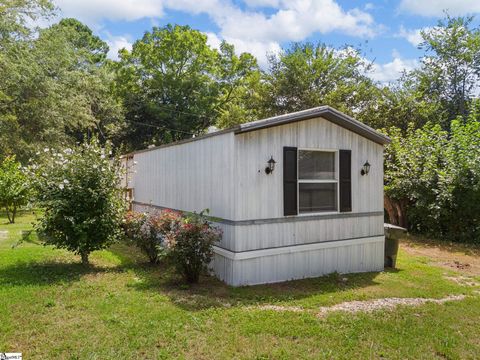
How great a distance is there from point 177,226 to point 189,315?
1680mm

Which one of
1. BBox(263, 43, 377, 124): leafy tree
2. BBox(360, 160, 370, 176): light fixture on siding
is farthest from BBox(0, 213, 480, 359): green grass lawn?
BBox(263, 43, 377, 124): leafy tree

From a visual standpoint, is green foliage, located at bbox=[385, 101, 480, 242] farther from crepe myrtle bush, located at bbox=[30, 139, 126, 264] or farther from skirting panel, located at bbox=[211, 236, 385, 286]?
crepe myrtle bush, located at bbox=[30, 139, 126, 264]

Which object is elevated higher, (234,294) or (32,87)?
(32,87)

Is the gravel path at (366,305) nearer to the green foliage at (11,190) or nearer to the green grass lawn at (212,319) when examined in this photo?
the green grass lawn at (212,319)

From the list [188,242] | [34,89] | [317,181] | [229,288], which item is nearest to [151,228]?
[188,242]

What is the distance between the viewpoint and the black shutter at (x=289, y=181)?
6.05 m

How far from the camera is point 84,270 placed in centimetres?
635

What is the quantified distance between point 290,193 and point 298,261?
1179 millimetres

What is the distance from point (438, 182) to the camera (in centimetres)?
1032

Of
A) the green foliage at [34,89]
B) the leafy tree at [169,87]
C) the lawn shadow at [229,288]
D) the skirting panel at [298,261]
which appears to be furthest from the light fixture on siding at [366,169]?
the leafy tree at [169,87]

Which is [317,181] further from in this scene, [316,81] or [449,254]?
[316,81]

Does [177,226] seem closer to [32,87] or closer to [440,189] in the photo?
[440,189]

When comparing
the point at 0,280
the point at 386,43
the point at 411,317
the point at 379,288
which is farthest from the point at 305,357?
the point at 386,43

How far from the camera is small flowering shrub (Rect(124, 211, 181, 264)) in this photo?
6066 millimetres
